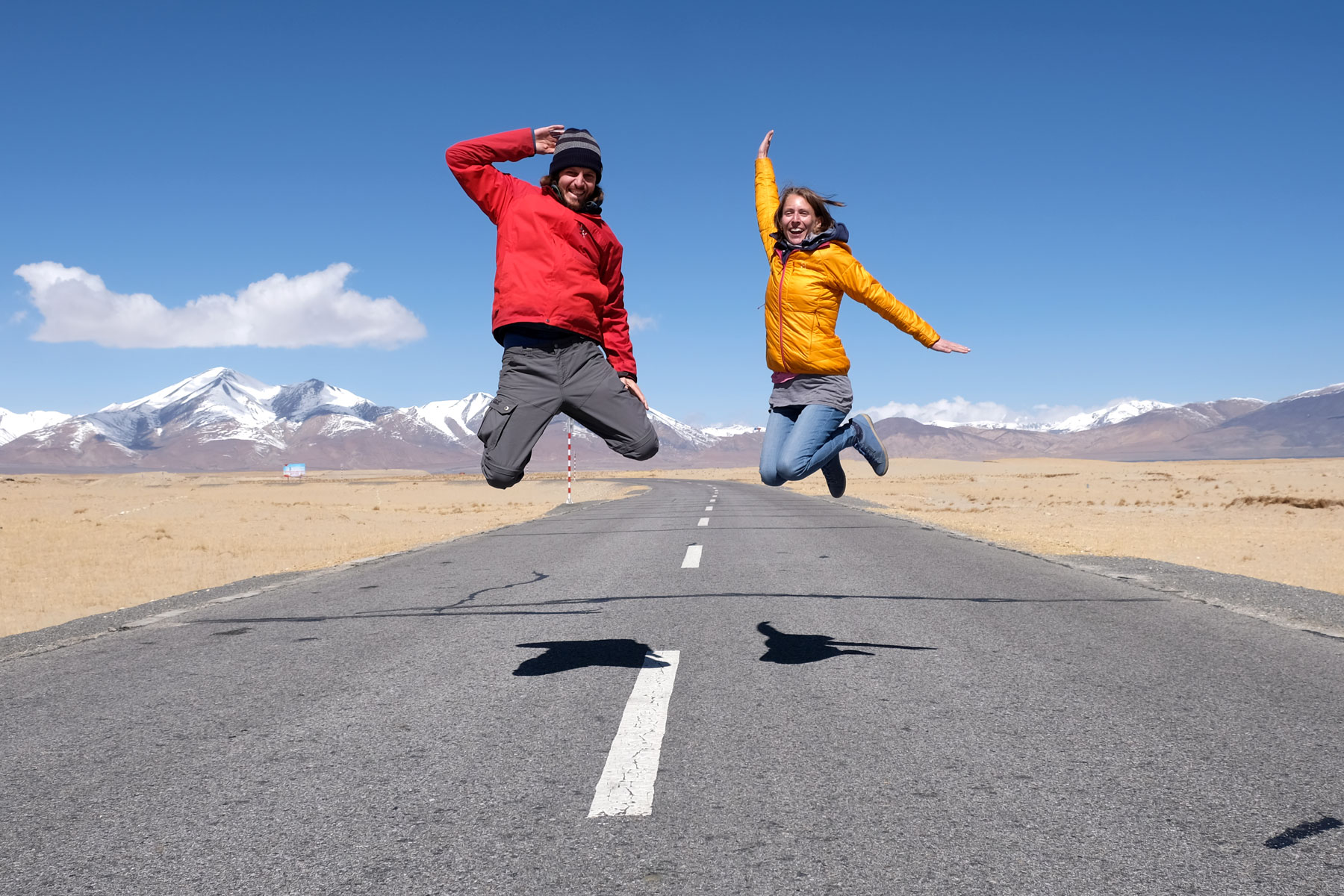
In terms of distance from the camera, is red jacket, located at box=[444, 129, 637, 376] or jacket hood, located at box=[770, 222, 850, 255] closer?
red jacket, located at box=[444, 129, 637, 376]

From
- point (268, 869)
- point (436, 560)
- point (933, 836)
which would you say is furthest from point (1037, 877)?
point (436, 560)

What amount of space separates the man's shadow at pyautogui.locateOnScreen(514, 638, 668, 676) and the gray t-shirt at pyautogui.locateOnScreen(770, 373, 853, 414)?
188 centimetres

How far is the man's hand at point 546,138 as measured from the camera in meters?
4.56

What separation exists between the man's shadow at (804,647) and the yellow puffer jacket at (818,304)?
6.21ft

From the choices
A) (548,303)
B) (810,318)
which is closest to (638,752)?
(548,303)

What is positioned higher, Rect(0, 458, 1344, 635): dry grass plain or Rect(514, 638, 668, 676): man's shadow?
Rect(514, 638, 668, 676): man's shadow

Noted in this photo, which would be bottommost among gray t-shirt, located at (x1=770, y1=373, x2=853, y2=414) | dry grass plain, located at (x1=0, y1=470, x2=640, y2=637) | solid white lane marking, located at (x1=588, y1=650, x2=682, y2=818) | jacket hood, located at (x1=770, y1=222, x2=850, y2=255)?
dry grass plain, located at (x1=0, y1=470, x2=640, y2=637)

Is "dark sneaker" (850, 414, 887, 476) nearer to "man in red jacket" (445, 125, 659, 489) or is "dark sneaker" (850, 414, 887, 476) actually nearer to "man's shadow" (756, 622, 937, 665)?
"man's shadow" (756, 622, 937, 665)

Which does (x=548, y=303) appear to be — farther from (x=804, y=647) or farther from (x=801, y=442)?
(x=804, y=647)

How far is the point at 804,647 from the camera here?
6055 millimetres

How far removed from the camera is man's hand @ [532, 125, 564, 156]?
4562mm

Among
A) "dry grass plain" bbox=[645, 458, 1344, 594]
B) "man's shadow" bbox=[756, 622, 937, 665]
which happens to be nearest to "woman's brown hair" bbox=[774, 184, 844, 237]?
"man's shadow" bbox=[756, 622, 937, 665]

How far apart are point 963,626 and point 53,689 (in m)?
6.17

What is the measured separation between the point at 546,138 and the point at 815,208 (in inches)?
70.4
